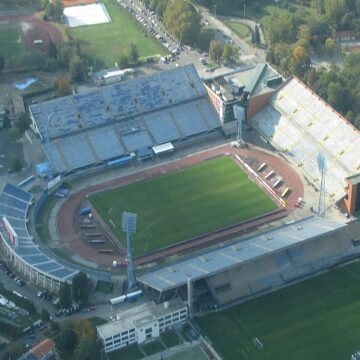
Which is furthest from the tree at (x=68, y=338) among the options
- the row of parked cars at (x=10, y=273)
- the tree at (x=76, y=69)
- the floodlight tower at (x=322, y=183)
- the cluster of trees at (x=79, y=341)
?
the tree at (x=76, y=69)

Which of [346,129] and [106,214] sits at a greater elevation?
[346,129]

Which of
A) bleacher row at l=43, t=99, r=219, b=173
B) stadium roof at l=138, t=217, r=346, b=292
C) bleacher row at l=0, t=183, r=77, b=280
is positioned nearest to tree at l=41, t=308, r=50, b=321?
bleacher row at l=0, t=183, r=77, b=280

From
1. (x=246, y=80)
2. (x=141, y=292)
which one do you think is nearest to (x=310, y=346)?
(x=141, y=292)

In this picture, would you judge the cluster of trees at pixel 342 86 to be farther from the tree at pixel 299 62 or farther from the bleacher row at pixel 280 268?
the bleacher row at pixel 280 268

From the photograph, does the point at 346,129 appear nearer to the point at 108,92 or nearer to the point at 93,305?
the point at 108,92

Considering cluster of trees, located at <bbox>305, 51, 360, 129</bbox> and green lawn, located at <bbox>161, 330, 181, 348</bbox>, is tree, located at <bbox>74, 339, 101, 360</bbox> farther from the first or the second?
cluster of trees, located at <bbox>305, 51, 360, 129</bbox>

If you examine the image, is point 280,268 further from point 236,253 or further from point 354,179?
point 354,179

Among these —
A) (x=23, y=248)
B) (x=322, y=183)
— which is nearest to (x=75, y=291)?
(x=23, y=248)
